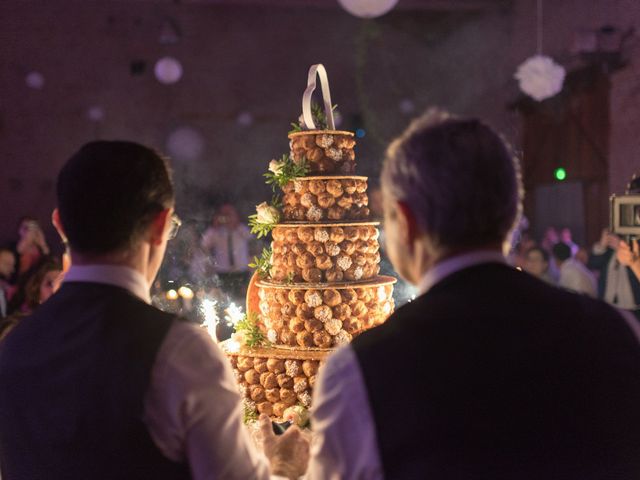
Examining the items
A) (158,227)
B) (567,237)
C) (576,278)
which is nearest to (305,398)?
(158,227)

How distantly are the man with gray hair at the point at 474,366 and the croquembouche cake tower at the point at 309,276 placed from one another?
152 cm

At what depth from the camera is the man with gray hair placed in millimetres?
971

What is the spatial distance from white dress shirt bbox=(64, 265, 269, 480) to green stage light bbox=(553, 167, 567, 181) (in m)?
8.32

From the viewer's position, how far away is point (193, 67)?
10047 millimetres

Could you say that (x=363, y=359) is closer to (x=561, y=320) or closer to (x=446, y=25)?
(x=561, y=320)

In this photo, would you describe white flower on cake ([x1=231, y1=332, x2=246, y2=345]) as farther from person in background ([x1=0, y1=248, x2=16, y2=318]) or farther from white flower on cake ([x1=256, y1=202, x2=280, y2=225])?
person in background ([x1=0, y1=248, x2=16, y2=318])

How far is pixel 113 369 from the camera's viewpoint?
110 cm

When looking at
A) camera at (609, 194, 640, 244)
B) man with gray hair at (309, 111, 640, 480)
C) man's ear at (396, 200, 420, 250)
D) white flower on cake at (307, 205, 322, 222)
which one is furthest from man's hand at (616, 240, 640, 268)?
man's ear at (396, 200, 420, 250)

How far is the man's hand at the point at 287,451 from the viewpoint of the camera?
60.0 inches

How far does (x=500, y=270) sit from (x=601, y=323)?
0.61 feet

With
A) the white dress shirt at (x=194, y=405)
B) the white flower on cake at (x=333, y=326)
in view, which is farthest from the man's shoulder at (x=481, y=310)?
the white flower on cake at (x=333, y=326)

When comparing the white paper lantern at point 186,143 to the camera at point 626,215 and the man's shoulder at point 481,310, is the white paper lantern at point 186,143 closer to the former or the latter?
the camera at point 626,215

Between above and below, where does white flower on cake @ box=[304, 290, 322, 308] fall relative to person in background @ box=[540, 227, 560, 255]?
above

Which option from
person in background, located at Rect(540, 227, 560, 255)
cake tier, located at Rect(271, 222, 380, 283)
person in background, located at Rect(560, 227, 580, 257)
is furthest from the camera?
person in background, located at Rect(540, 227, 560, 255)
